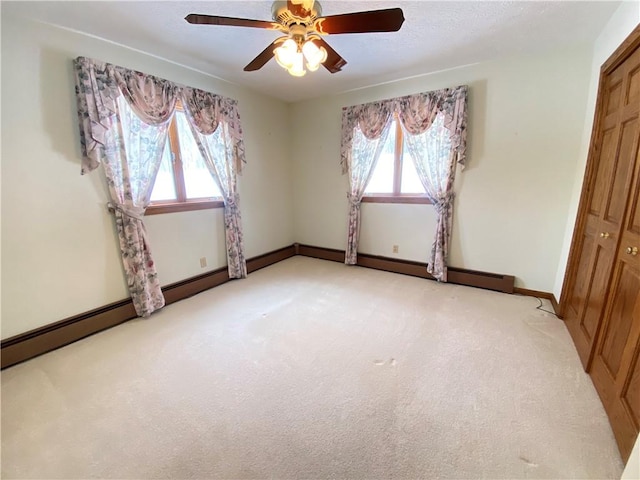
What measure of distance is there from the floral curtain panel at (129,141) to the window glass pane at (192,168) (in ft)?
0.93

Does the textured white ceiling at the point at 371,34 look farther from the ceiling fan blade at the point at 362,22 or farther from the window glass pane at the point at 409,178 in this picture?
the window glass pane at the point at 409,178

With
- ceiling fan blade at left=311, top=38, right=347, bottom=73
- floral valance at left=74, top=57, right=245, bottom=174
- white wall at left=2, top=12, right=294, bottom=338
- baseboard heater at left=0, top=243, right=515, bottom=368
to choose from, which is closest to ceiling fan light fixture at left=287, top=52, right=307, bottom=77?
ceiling fan blade at left=311, top=38, right=347, bottom=73

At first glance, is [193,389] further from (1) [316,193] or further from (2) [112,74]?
(1) [316,193]

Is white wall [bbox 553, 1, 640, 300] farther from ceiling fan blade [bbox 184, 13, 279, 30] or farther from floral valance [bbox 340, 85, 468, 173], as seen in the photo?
ceiling fan blade [bbox 184, 13, 279, 30]

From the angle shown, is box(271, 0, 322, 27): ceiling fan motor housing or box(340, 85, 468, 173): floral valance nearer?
box(271, 0, 322, 27): ceiling fan motor housing

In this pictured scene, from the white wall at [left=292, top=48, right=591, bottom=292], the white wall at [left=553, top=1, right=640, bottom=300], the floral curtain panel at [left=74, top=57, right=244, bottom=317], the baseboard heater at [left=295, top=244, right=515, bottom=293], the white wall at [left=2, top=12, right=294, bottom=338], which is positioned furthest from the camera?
the baseboard heater at [left=295, top=244, right=515, bottom=293]

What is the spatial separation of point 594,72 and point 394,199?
2.07m

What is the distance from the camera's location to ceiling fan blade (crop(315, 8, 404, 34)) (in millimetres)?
1401

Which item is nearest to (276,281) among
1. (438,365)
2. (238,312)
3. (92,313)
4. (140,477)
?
(238,312)

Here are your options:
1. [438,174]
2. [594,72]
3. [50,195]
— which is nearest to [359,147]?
[438,174]

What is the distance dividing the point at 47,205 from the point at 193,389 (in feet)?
5.87

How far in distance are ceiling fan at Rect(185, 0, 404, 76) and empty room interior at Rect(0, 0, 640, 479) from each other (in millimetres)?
17

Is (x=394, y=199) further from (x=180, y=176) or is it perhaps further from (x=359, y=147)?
(x=180, y=176)

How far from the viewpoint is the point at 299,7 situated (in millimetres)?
1515
